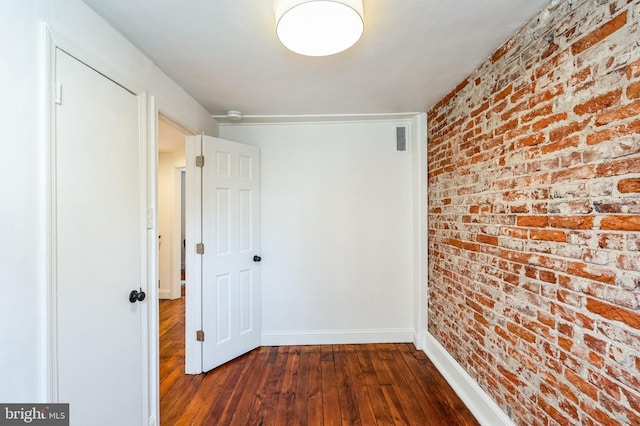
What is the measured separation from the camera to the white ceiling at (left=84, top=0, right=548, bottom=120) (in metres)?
1.28

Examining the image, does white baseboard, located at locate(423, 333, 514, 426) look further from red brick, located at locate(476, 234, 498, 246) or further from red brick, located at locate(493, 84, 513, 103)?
red brick, located at locate(493, 84, 513, 103)

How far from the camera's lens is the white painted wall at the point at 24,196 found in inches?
35.5

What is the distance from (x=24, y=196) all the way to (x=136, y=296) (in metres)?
0.77

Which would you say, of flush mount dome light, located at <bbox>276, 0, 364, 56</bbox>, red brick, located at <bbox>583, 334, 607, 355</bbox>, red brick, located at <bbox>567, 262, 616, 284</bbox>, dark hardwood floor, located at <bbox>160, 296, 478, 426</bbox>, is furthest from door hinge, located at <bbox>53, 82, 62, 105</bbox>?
red brick, located at <bbox>583, 334, 607, 355</bbox>

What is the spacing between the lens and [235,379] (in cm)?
227

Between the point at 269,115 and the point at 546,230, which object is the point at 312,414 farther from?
the point at 269,115

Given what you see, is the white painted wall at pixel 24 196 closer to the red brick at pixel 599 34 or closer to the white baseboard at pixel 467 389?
the red brick at pixel 599 34

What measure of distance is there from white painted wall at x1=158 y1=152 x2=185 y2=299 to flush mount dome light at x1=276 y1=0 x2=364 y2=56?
354 cm

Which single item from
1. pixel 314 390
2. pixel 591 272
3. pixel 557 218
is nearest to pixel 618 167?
pixel 557 218

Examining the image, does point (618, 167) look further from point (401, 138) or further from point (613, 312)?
point (401, 138)

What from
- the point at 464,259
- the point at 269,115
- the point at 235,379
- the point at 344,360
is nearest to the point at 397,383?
the point at 344,360

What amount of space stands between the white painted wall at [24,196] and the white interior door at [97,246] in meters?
0.08

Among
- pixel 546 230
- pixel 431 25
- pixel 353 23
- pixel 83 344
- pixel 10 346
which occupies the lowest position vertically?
pixel 83 344

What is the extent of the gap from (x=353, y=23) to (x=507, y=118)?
1052 mm
